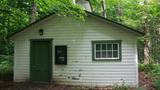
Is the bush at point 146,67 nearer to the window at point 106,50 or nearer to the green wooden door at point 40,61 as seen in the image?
the window at point 106,50

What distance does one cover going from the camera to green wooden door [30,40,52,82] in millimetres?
12192

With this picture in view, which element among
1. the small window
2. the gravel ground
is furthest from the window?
the gravel ground

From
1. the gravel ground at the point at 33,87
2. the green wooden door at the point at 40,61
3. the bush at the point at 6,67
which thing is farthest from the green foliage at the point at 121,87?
the bush at the point at 6,67

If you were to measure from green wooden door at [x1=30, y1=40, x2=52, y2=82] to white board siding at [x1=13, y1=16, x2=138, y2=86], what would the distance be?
24 cm

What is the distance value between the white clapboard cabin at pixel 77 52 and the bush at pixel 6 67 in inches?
83.6

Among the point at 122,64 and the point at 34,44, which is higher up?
the point at 34,44

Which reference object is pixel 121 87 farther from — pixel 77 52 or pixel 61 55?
pixel 61 55

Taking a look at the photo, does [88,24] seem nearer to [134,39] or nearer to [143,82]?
[134,39]

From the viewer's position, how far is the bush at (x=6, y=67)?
14.6 meters

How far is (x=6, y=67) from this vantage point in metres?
17.5

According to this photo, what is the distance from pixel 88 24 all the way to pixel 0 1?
402 cm

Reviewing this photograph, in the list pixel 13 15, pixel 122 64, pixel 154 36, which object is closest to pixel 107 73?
pixel 122 64

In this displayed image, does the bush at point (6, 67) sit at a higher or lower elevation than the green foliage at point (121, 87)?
higher

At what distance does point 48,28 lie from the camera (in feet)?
40.1
